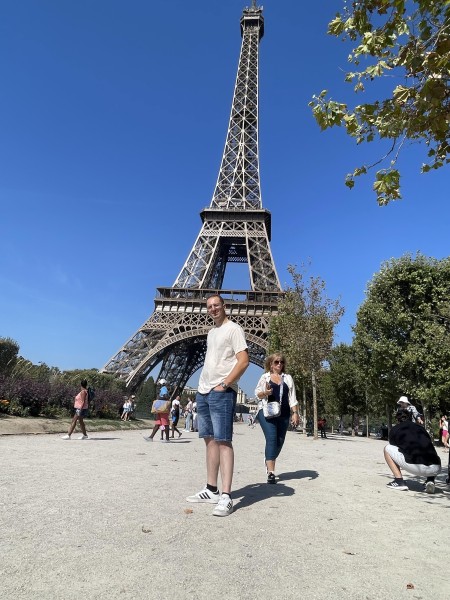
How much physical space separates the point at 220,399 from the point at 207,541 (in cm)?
147

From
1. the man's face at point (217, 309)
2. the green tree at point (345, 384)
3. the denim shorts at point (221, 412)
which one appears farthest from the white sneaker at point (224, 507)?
the green tree at point (345, 384)

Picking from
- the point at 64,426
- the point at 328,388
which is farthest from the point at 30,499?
the point at 328,388

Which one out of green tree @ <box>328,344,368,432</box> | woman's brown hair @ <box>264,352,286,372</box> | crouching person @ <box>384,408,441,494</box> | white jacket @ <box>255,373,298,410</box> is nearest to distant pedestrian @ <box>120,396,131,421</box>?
woman's brown hair @ <box>264,352,286,372</box>

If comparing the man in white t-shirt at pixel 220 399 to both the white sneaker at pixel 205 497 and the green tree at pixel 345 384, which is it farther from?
the green tree at pixel 345 384

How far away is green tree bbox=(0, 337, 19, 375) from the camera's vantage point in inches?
773

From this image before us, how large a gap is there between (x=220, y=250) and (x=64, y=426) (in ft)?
127

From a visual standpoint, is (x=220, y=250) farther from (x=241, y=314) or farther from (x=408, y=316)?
(x=408, y=316)

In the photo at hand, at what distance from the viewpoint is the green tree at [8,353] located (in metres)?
19.6

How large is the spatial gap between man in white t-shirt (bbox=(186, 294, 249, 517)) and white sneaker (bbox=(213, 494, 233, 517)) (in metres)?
0.11

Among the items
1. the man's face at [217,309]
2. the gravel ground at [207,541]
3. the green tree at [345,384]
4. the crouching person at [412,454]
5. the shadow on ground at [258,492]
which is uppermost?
the green tree at [345,384]

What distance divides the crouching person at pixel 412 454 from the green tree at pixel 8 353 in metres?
17.6

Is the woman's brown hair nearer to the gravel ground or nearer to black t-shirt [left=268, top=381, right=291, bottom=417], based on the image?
black t-shirt [left=268, top=381, right=291, bottom=417]

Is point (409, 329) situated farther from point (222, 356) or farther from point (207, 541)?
point (207, 541)

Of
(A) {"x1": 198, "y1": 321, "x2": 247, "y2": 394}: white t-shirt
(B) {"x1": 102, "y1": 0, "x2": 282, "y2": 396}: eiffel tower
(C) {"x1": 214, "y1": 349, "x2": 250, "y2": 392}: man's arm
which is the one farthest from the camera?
(B) {"x1": 102, "y1": 0, "x2": 282, "y2": 396}: eiffel tower
